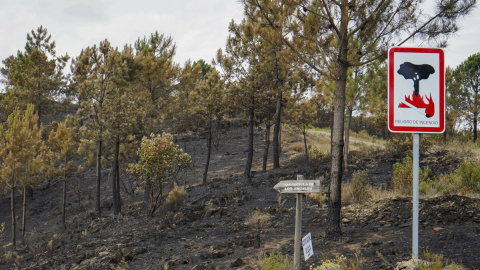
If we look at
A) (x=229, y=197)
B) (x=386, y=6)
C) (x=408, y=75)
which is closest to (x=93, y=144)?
(x=229, y=197)

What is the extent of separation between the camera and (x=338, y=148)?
8.80 meters

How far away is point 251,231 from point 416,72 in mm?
7780

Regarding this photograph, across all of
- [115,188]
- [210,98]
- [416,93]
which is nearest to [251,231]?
[416,93]

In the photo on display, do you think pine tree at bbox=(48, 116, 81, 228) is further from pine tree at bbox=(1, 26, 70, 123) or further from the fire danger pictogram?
the fire danger pictogram

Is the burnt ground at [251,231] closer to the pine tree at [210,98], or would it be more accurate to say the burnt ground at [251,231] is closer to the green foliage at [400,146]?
the green foliage at [400,146]

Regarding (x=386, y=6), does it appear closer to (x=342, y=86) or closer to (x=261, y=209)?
(x=342, y=86)

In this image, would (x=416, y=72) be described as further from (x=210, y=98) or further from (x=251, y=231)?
(x=210, y=98)

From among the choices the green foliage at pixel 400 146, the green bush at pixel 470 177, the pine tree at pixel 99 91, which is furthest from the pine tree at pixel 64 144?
the green bush at pixel 470 177

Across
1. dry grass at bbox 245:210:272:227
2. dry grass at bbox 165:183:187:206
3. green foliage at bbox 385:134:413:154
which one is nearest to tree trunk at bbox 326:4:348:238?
dry grass at bbox 245:210:272:227

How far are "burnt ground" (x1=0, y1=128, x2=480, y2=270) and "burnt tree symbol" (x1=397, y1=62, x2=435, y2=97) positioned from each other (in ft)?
9.53

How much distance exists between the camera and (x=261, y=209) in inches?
553

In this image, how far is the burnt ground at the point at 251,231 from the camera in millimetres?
7320

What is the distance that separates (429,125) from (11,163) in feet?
63.3

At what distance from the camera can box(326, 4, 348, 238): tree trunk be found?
864 centimetres
